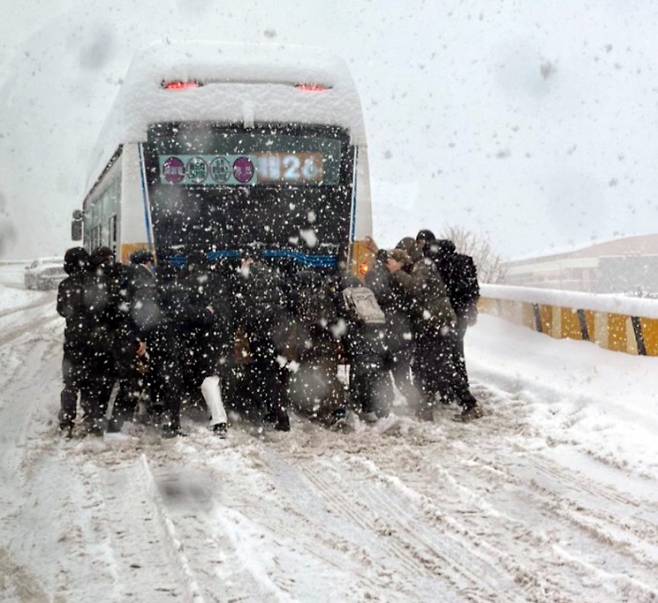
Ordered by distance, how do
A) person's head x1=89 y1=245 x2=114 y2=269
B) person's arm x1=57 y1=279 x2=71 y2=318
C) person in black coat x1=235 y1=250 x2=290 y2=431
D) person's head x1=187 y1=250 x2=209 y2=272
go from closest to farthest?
person's arm x1=57 y1=279 x2=71 y2=318
person's head x1=89 y1=245 x2=114 y2=269
person's head x1=187 y1=250 x2=209 y2=272
person in black coat x1=235 y1=250 x2=290 y2=431

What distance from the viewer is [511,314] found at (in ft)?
41.1

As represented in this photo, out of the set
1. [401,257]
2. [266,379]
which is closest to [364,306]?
[401,257]

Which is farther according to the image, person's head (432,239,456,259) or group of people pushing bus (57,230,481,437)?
person's head (432,239,456,259)

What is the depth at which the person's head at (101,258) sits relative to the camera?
7410mm

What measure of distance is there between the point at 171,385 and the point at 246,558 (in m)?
3.40

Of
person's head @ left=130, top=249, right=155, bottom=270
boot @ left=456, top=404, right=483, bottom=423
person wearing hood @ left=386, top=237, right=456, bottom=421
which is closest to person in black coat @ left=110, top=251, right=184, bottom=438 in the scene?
person's head @ left=130, top=249, right=155, bottom=270

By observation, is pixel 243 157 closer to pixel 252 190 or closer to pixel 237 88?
pixel 252 190

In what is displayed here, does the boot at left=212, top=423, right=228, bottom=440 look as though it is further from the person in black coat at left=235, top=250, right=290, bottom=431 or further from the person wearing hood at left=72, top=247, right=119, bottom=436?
the person wearing hood at left=72, top=247, right=119, bottom=436

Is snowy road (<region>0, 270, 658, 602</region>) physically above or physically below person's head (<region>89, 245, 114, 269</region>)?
below

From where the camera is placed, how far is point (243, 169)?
8898 mm

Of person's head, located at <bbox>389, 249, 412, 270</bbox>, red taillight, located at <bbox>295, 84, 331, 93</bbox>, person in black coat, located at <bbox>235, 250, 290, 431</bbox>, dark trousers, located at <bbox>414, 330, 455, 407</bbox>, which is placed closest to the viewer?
person in black coat, located at <bbox>235, 250, 290, 431</bbox>

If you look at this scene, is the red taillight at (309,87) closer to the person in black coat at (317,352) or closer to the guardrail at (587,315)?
the person in black coat at (317,352)

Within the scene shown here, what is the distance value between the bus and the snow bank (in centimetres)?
270

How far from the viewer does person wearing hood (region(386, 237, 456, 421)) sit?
26.1ft
